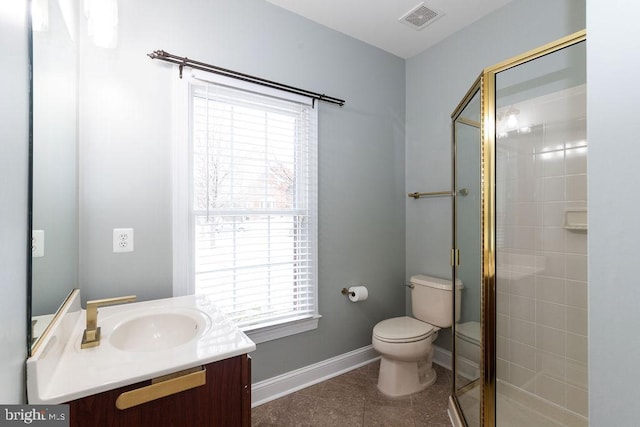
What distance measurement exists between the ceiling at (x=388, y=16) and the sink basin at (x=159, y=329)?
206 centimetres

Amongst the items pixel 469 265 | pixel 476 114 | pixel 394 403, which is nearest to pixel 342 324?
pixel 394 403

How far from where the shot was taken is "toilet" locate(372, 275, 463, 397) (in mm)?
2010

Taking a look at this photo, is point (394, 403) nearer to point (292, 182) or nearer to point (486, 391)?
point (486, 391)

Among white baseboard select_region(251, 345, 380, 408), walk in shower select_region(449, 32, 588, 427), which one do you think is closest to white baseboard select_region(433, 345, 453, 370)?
white baseboard select_region(251, 345, 380, 408)

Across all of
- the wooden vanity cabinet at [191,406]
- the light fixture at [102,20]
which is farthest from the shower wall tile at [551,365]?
the light fixture at [102,20]

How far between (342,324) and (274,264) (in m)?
0.80

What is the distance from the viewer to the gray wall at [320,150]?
152 centimetres

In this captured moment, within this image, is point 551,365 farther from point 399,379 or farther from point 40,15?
point 40,15

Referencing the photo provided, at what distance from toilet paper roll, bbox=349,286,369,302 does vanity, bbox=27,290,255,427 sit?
1.30m

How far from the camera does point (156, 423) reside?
872 mm

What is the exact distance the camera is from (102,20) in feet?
4.73

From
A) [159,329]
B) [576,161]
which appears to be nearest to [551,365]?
[576,161]

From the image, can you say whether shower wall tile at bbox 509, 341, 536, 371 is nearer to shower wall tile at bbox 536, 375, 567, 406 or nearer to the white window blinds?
shower wall tile at bbox 536, 375, 567, 406

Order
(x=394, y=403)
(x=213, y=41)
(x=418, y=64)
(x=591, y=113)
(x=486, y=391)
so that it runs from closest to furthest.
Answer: (x=591, y=113)
(x=486, y=391)
(x=213, y=41)
(x=394, y=403)
(x=418, y=64)
